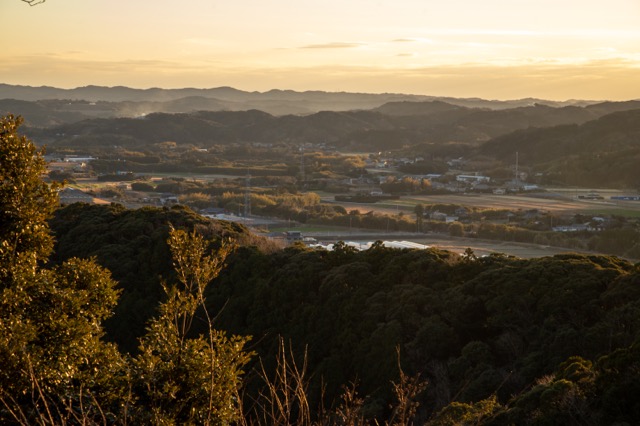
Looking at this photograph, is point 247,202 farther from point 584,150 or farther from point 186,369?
point 186,369

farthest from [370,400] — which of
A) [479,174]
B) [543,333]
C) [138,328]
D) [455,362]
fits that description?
[479,174]

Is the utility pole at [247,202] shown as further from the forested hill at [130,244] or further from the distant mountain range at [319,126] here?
the distant mountain range at [319,126]

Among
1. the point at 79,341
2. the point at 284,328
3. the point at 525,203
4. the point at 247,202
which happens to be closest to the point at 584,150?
the point at 525,203

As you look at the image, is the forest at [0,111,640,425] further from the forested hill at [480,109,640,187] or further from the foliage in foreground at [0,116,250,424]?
the forested hill at [480,109,640,187]

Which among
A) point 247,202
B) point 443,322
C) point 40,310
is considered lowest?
point 247,202

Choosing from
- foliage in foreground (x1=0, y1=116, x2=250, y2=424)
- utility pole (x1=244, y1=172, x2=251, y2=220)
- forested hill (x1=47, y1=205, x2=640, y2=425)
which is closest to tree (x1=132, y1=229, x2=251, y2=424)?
foliage in foreground (x1=0, y1=116, x2=250, y2=424)
